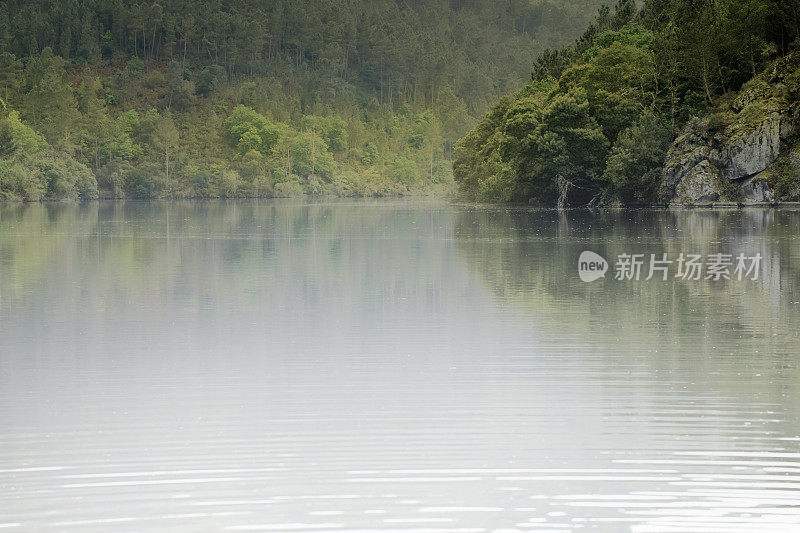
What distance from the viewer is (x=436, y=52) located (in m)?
186

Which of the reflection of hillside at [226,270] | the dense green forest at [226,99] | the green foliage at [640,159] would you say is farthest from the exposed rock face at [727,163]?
the dense green forest at [226,99]

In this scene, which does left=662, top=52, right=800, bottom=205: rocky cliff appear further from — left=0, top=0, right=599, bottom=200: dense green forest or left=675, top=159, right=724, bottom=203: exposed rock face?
left=0, top=0, right=599, bottom=200: dense green forest

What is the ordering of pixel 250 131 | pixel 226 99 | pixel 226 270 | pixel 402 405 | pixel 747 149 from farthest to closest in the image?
pixel 226 99
pixel 250 131
pixel 747 149
pixel 226 270
pixel 402 405

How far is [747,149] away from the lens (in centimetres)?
5041

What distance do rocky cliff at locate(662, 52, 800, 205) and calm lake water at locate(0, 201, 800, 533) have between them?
3592 cm

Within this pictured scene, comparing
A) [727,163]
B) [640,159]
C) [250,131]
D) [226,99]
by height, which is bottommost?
[727,163]

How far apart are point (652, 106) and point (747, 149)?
709 centimetres

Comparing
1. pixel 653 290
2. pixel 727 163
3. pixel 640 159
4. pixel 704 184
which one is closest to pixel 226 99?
pixel 640 159

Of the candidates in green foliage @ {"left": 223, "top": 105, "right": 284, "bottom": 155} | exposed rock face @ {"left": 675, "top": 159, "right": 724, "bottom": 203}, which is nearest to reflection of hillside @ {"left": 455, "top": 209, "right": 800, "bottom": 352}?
exposed rock face @ {"left": 675, "top": 159, "right": 724, "bottom": 203}

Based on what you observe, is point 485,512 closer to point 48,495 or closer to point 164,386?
point 48,495

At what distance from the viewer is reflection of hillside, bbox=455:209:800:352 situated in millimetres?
11227

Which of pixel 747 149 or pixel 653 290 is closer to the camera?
pixel 653 290

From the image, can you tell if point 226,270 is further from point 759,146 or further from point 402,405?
point 759,146

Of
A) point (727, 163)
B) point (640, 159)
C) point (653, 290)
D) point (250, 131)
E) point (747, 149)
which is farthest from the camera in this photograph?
point (250, 131)
